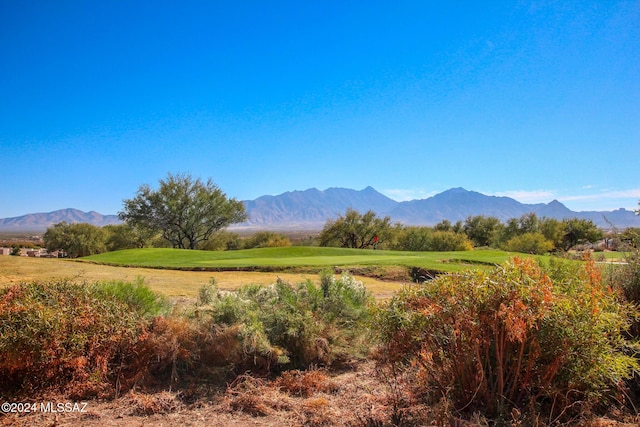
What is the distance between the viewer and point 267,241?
5866 cm

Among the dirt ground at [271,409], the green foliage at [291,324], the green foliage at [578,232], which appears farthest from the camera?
the green foliage at [578,232]

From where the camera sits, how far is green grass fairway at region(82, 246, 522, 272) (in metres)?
18.9

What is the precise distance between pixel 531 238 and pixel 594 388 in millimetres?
Result: 42067

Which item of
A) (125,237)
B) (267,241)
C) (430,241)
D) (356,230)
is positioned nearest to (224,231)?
(267,241)

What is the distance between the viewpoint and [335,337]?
584 centimetres

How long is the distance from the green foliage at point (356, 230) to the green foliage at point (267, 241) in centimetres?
610

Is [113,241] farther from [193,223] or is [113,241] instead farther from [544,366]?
[544,366]

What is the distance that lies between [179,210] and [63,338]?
153 feet

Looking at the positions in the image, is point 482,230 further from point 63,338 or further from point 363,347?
point 63,338

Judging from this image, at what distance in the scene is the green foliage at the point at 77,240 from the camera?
5762cm

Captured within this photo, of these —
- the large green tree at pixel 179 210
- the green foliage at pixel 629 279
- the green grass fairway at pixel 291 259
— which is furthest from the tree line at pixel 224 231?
the green foliage at pixel 629 279

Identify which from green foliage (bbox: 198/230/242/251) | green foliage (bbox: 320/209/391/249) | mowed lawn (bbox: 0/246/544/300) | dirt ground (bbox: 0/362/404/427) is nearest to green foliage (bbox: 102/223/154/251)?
green foliage (bbox: 198/230/242/251)

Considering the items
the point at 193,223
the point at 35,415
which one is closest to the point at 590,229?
the point at 193,223

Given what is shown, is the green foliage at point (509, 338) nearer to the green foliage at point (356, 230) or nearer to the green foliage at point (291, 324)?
the green foliage at point (291, 324)
